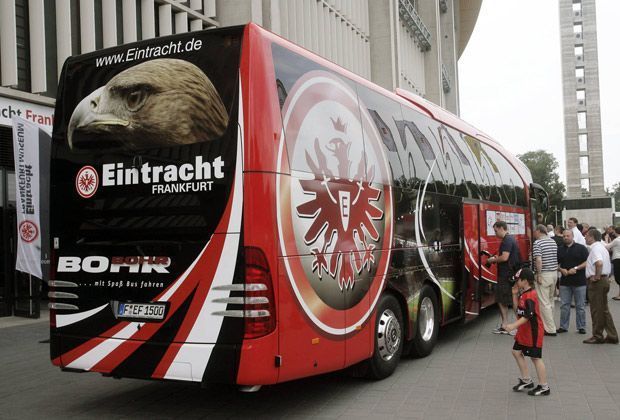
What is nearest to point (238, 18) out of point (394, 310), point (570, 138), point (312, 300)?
point (394, 310)

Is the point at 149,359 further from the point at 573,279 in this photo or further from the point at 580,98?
the point at 580,98

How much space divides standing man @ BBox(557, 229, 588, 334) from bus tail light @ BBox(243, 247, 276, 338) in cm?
711

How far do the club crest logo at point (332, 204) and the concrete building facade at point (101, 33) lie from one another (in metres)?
8.76

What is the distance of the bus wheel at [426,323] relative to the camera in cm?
863

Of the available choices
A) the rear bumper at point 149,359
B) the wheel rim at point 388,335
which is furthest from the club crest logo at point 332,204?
the rear bumper at point 149,359

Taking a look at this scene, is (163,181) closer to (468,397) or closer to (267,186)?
(267,186)

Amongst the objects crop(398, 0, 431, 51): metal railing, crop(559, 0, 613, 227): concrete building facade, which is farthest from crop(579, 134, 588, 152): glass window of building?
crop(398, 0, 431, 51): metal railing

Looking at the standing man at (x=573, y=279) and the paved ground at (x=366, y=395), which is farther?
the standing man at (x=573, y=279)

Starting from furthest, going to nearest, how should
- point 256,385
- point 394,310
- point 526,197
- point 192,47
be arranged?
point 526,197, point 394,310, point 192,47, point 256,385

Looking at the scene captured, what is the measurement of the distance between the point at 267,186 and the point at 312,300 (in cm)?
118

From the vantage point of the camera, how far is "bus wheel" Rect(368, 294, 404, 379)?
730 cm

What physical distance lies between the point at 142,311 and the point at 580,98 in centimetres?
9092

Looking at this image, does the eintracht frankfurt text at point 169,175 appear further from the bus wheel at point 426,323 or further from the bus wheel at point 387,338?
the bus wheel at point 426,323

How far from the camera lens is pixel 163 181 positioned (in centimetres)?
583
